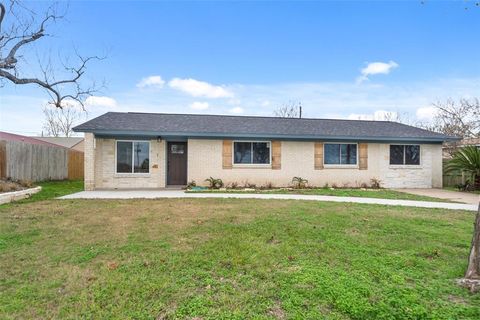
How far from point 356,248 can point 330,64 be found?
15.3m

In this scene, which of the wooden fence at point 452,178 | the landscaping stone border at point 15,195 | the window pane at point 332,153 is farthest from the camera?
the wooden fence at point 452,178

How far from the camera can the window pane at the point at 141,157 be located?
13328mm

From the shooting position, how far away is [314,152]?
1427cm

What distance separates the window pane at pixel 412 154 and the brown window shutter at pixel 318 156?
463 centimetres

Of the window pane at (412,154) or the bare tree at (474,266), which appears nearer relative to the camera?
the bare tree at (474,266)

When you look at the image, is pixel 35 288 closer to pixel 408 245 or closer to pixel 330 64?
pixel 408 245

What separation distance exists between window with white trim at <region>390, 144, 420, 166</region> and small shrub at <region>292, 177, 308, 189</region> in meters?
4.84

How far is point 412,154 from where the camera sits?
586 inches

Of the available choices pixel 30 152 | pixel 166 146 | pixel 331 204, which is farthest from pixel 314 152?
pixel 30 152

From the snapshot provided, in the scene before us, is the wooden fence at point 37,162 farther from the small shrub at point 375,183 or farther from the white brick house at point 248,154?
the small shrub at point 375,183

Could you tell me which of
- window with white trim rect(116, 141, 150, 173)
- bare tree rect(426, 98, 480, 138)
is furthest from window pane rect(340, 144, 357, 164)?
bare tree rect(426, 98, 480, 138)

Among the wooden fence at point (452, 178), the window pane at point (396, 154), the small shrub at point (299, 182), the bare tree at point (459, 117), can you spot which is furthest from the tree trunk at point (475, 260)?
the bare tree at point (459, 117)

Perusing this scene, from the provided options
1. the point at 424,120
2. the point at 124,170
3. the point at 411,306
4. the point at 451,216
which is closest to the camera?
the point at 411,306

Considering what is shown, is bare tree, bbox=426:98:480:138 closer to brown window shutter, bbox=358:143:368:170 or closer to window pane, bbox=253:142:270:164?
brown window shutter, bbox=358:143:368:170
